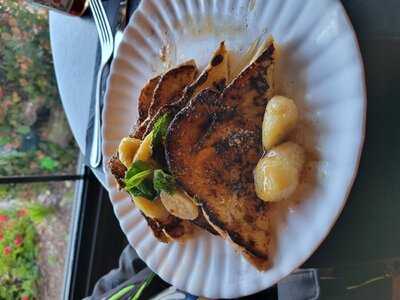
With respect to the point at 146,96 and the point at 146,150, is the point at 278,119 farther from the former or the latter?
the point at 146,96

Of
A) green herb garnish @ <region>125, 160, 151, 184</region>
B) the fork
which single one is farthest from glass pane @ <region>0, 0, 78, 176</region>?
green herb garnish @ <region>125, 160, 151, 184</region>

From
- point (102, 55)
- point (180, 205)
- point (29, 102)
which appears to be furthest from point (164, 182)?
point (29, 102)

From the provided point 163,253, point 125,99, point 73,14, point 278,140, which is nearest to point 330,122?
point 278,140

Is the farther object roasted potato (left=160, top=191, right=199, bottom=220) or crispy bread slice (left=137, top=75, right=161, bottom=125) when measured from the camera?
crispy bread slice (left=137, top=75, right=161, bottom=125)

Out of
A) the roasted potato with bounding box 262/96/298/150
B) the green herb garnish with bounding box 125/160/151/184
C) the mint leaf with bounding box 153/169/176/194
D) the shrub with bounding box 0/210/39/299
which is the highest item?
the roasted potato with bounding box 262/96/298/150

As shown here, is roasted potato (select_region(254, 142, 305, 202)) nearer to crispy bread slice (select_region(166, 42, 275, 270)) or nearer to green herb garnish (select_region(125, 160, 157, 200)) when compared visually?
crispy bread slice (select_region(166, 42, 275, 270))

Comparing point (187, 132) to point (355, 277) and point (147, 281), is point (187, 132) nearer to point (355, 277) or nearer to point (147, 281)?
point (355, 277)
